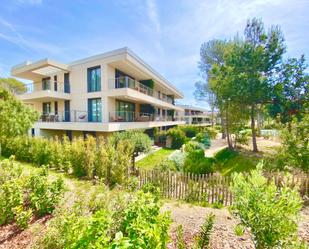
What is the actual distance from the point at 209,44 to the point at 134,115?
1935 centimetres

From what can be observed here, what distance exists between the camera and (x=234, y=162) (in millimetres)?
16422

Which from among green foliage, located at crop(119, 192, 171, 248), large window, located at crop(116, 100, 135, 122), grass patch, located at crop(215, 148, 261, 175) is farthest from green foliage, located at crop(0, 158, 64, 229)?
large window, located at crop(116, 100, 135, 122)

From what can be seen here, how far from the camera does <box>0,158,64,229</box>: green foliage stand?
15.4 feet

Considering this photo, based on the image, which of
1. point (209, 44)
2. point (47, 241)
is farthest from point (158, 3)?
point (209, 44)

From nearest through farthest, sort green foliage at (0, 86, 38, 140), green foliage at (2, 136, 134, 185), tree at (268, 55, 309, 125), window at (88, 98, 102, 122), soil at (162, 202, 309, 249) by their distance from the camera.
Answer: soil at (162, 202, 309, 249) < green foliage at (2, 136, 134, 185) < green foliage at (0, 86, 38, 140) < tree at (268, 55, 309, 125) < window at (88, 98, 102, 122)

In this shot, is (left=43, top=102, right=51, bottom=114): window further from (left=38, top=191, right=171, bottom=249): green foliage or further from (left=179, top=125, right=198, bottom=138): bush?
(left=38, top=191, right=171, bottom=249): green foliage

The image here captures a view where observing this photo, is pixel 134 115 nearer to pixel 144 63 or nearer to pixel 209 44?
pixel 144 63

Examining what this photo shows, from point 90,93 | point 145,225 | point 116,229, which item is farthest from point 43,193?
point 90,93

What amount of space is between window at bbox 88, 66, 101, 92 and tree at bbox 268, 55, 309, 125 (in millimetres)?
17131

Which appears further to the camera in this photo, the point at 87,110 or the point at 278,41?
the point at 87,110

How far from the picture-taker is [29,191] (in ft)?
18.8

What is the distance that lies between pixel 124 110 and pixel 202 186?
16.6 m

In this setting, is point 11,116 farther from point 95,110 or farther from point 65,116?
point 65,116

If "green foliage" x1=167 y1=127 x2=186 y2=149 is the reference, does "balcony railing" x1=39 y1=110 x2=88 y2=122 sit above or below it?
above
